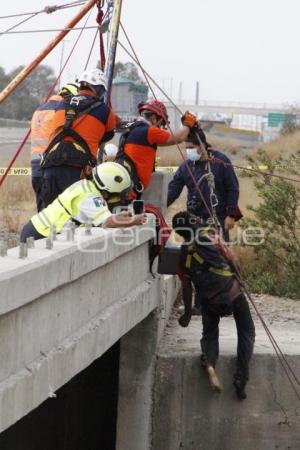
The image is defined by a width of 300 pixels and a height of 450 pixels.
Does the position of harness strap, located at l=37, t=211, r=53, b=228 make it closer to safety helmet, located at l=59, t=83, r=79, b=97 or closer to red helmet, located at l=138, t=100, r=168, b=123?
safety helmet, located at l=59, t=83, r=79, b=97

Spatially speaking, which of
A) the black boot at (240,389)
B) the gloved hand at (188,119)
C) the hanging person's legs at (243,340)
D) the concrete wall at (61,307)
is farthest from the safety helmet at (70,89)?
the black boot at (240,389)

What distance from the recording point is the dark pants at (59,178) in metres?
8.63

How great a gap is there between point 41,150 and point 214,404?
2650 millimetres

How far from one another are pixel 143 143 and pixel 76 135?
0.66 m

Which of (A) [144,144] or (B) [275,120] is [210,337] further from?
(B) [275,120]

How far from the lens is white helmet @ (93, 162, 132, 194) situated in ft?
26.3

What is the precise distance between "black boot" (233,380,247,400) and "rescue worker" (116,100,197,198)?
1.80m

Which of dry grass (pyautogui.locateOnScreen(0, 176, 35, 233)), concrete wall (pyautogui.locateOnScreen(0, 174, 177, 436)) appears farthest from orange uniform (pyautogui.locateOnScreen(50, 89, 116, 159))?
dry grass (pyautogui.locateOnScreen(0, 176, 35, 233))

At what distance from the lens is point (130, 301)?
8125 mm

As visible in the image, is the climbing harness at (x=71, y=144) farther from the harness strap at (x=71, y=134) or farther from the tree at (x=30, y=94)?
the tree at (x=30, y=94)

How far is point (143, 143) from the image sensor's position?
29.8ft

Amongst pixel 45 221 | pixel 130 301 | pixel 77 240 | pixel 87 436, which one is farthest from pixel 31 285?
pixel 87 436

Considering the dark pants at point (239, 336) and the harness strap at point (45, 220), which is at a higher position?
the harness strap at point (45, 220)

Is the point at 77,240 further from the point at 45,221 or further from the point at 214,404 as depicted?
the point at 214,404
